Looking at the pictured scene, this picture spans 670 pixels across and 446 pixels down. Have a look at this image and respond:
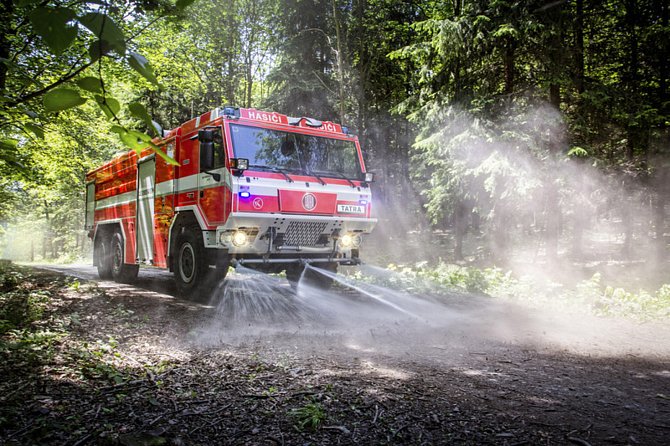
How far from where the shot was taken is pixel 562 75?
→ 11.3m

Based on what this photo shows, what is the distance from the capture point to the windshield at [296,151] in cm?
768

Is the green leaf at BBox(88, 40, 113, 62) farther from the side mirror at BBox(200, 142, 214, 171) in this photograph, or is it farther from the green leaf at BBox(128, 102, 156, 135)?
the side mirror at BBox(200, 142, 214, 171)

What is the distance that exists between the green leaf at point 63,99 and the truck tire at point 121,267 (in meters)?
10.4

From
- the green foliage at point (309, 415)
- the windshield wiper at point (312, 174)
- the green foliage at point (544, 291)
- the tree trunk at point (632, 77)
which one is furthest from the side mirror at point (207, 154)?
the tree trunk at point (632, 77)

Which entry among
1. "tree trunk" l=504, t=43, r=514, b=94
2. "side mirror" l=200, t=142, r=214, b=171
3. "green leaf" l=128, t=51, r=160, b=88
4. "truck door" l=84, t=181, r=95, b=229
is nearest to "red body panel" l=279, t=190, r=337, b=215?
"side mirror" l=200, t=142, r=214, b=171

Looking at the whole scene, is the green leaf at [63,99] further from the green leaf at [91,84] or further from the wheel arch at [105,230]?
the wheel arch at [105,230]

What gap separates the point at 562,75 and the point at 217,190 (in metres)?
9.32

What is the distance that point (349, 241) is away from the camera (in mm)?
8938

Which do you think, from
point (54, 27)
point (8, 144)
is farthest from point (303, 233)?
point (54, 27)

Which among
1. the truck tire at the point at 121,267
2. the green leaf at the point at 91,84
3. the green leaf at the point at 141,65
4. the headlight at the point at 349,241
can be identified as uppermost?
the green leaf at the point at 141,65

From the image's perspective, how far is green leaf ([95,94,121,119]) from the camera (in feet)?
4.86

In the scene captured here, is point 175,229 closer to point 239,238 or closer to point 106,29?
point 239,238

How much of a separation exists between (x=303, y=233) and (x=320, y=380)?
4.53 meters

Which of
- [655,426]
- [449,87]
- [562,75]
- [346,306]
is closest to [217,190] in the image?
[346,306]
